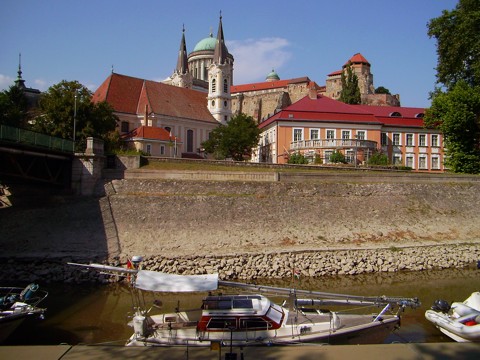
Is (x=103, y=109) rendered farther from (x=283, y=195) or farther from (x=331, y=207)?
(x=331, y=207)

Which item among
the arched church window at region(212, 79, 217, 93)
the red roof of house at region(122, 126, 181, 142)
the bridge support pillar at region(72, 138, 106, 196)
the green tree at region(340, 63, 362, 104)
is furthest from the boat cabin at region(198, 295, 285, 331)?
the green tree at region(340, 63, 362, 104)

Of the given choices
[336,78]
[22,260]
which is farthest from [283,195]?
[336,78]

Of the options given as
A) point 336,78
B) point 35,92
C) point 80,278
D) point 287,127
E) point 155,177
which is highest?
point 336,78

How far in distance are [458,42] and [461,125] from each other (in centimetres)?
1031

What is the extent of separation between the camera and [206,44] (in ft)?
422

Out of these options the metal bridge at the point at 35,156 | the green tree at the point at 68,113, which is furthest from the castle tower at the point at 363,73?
the metal bridge at the point at 35,156

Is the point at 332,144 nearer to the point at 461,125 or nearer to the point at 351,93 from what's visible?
the point at 461,125

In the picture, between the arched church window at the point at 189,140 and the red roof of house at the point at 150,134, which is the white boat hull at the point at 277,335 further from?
the arched church window at the point at 189,140

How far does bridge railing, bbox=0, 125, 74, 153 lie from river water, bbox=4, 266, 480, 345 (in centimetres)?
929

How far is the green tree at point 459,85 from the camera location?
42594 millimetres

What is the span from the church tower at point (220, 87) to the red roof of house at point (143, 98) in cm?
707

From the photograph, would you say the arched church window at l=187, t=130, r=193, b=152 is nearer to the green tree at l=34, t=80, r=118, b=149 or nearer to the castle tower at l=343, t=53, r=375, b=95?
the green tree at l=34, t=80, r=118, b=149

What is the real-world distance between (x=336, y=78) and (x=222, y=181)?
82347mm

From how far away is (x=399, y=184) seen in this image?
117 feet
